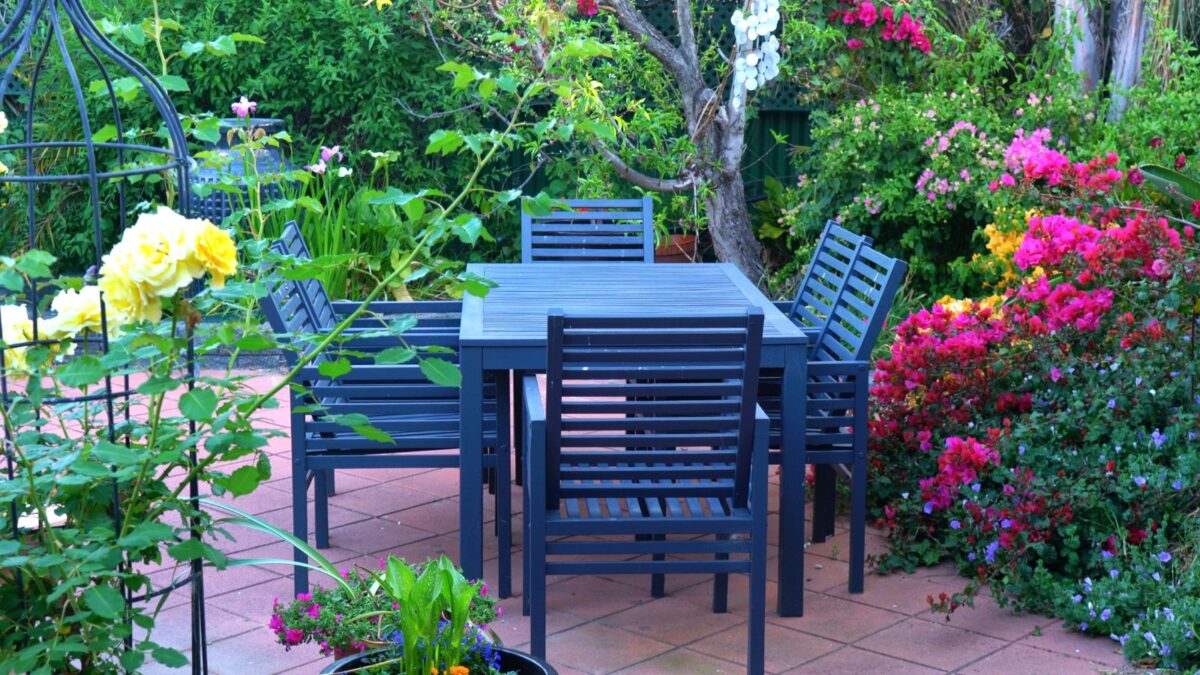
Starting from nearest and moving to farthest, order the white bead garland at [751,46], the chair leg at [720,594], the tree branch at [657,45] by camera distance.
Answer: the chair leg at [720,594] < the white bead garland at [751,46] < the tree branch at [657,45]

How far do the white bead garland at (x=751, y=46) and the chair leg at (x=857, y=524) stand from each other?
9.82 ft

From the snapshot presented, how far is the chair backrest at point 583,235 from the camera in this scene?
575cm

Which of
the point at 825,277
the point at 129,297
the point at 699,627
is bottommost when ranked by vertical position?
the point at 699,627

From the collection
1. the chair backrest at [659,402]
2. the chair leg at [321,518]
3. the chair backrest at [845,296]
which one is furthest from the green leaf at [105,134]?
the chair backrest at [845,296]

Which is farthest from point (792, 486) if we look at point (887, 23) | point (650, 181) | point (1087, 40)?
point (1087, 40)

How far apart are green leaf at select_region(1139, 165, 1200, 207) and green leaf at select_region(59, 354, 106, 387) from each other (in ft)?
11.6

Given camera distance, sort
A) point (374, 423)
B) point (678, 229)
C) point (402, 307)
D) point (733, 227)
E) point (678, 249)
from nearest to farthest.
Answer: point (374, 423)
point (402, 307)
point (733, 227)
point (678, 229)
point (678, 249)

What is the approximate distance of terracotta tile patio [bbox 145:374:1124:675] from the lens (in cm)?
335

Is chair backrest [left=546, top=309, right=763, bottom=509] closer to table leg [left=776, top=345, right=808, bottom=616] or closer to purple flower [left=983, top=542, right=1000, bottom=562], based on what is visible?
table leg [left=776, top=345, right=808, bottom=616]

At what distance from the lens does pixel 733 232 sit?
7426 millimetres

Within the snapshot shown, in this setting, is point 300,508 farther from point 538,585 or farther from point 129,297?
point 129,297

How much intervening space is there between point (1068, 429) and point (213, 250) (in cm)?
309

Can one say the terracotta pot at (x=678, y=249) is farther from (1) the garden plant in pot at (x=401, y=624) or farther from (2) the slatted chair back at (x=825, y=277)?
(1) the garden plant in pot at (x=401, y=624)

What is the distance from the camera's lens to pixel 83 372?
1.87 metres
